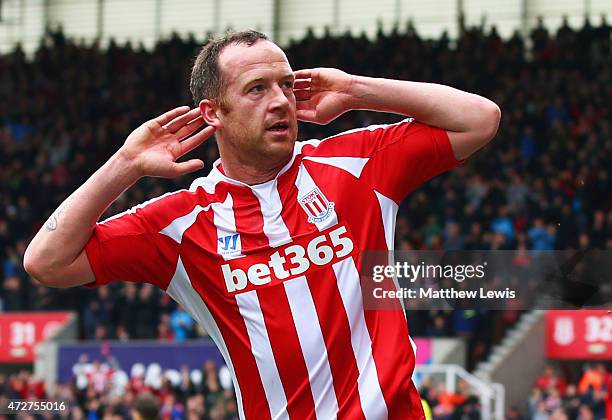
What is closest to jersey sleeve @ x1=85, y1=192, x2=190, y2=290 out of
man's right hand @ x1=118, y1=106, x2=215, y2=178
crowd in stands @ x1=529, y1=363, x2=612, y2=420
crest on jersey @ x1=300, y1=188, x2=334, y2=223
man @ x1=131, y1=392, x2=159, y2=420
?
man's right hand @ x1=118, y1=106, x2=215, y2=178

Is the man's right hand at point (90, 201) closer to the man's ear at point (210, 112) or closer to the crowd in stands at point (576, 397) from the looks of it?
the man's ear at point (210, 112)

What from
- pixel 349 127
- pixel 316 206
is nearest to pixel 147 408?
pixel 316 206

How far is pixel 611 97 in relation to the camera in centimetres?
1817

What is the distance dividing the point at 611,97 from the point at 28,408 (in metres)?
14.9

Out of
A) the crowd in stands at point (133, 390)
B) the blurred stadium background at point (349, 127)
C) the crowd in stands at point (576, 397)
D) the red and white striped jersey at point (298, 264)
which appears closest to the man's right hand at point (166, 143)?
the red and white striped jersey at point (298, 264)

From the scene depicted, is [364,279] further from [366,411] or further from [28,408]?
[28,408]

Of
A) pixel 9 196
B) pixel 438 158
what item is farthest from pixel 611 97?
pixel 438 158

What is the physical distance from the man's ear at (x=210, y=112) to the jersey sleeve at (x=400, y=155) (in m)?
0.35

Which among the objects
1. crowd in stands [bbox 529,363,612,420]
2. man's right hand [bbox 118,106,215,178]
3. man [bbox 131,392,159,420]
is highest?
man's right hand [bbox 118,106,215,178]

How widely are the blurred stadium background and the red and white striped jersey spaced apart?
6783 millimetres

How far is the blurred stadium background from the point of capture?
1431 cm

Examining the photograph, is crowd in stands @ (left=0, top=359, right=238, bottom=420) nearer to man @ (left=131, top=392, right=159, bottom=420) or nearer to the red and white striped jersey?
man @ (left=131, top=392, right=159, bottom=420)

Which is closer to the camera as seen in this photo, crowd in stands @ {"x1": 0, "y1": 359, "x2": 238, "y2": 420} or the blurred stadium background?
crowd in stands @ {"x1": 0, "y1": 359, "x2": 238, "y2": 420}

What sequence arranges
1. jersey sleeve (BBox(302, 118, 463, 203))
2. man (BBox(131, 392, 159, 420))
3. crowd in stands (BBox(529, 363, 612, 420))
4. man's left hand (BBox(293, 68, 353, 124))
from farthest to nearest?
crowd in stands (BBox(529, 363, 612, 420)), man (BBox(131, 392, 159, 420)), man's left hand (BBox(293, 68, 353, 124)), jersey sleeve (BBox(302, 118, 463, 203))
